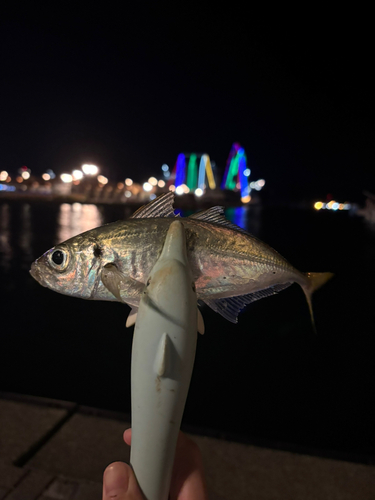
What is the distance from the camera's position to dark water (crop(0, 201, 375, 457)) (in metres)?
5.37

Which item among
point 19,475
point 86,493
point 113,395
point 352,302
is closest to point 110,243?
point 86,493

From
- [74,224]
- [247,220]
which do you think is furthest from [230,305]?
[247,220]

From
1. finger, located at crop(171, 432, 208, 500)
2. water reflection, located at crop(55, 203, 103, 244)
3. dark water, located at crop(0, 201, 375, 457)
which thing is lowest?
dark water, located at crop(0, 201, 375, 457)

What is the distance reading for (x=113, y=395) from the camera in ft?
19.2

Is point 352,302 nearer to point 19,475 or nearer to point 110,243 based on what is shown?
point 19,475

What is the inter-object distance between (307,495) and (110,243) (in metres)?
3.25

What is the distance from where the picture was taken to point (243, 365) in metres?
7.02

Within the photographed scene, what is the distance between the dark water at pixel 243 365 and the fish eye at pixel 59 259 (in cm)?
306

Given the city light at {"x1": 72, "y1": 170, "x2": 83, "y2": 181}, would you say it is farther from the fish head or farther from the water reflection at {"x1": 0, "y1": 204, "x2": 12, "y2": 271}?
the fish head

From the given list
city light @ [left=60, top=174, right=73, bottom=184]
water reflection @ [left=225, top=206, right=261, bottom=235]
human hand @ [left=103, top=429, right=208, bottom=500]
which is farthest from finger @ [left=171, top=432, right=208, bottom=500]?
city light @ [left=60, top=174, right=73, bottom=184]

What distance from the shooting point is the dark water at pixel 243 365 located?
17.6 feet

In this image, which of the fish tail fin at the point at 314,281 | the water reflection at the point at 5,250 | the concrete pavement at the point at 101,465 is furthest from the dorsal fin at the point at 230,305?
Result: the water reflection at the point at 5,250

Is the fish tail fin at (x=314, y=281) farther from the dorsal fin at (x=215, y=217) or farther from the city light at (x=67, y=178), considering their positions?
the city light at (x=67, y=178)

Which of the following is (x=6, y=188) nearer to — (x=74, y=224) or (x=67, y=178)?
(x=67, y=178)
